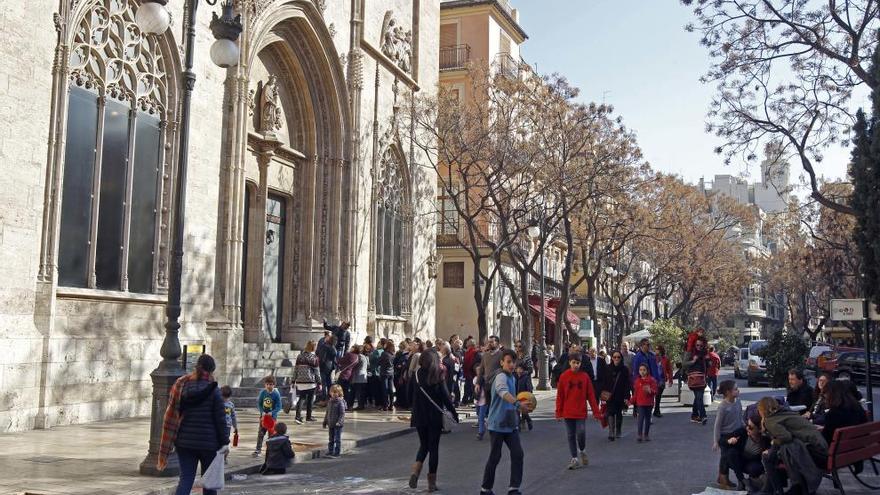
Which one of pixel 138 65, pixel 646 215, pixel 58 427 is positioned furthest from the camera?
pixel 646 215

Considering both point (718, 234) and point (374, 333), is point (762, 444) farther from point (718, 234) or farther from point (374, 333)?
point (718, 234)

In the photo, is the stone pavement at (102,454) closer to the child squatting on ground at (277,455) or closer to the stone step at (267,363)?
A: the child squatting on ground at (277,455)

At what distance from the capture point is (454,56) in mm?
41375

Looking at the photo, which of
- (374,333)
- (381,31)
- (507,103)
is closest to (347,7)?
(381,31)

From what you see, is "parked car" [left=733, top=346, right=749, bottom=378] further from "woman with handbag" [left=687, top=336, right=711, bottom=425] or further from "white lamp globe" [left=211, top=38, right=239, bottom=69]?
"white lamp globe" [left=211, top=38, right=239, bottom=69]

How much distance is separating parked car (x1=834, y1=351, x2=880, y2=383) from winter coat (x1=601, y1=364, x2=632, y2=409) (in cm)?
A: 1956

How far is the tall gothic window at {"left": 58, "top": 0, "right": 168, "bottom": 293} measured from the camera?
14398 mm

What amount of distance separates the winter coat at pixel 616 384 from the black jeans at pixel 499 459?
249 inches

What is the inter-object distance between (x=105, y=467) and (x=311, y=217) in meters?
14.1

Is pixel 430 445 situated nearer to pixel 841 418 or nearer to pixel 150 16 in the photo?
pixel 841 418

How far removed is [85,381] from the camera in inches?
560

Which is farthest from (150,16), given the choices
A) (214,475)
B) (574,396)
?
(574,396)

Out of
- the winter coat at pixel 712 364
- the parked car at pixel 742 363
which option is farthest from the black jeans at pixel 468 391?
the parked car at pixel 742 363

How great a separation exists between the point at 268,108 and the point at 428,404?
538 inches
